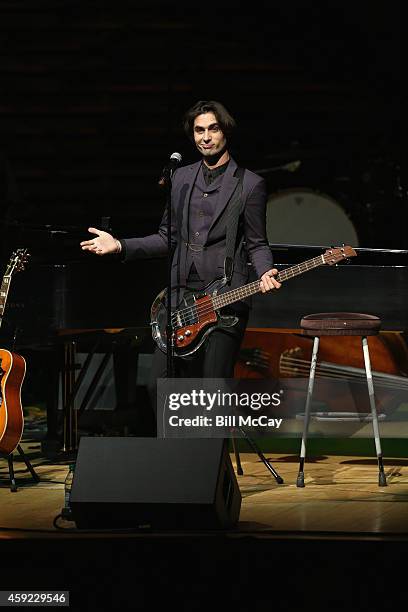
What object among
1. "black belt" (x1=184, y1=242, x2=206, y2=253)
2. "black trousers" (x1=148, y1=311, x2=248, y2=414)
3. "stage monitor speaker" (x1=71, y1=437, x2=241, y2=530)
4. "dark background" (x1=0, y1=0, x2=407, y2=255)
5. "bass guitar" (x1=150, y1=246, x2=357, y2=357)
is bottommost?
"stage monitor speaker" (x1=71, y1=437, x2=241, y2=530)

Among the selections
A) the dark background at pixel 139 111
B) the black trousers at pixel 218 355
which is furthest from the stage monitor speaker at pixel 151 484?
the dark background at pixel 139 111

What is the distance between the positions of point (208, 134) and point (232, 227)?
42 cm

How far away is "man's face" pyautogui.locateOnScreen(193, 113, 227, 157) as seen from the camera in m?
4.86

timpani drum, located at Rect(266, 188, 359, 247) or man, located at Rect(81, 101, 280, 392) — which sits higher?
timpani drum, located at Rect(266, 188, 359, 247)

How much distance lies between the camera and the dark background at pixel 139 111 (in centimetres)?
823

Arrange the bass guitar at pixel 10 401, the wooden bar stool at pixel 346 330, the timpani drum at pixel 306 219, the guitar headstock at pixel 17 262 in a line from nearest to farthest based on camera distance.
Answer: the bass guitar at pixel 10 401 → the wooden bar stool at pixel 346 330 → the guitar headstock at pixel 17 262 → the timpani drum at pixel 306 219

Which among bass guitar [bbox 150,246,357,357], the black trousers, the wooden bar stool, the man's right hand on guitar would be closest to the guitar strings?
bass guitar [bbox 150,246,357,357]

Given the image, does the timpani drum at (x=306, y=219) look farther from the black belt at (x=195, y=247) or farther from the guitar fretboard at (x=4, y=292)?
the black belt at (x=195, y=247)

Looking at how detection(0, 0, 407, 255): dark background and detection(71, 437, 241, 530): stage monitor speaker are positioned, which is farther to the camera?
detection(0, 0, 407, 255): dark background

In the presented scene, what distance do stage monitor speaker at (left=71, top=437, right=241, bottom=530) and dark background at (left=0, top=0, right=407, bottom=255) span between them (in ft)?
13.5

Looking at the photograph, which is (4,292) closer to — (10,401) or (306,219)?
(10,401)

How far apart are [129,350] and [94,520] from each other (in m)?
2.75

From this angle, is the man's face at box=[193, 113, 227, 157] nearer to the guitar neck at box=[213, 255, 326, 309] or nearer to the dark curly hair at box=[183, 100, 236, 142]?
the dark curly hair at box=[183, 100, 236, 142]

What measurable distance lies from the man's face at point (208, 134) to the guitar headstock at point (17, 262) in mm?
1223
